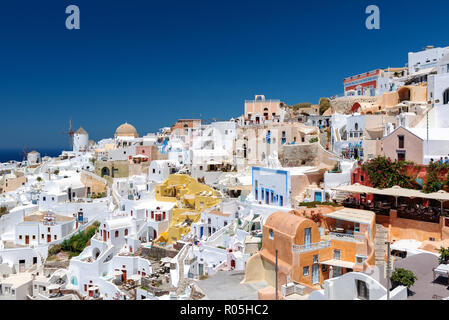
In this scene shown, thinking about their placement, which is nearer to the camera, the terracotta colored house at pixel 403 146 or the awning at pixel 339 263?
the awning at pixel 339 263

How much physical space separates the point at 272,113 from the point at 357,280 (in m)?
38.6

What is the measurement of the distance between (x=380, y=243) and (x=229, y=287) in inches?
259

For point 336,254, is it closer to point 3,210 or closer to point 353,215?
point 353,215

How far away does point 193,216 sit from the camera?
2766cm

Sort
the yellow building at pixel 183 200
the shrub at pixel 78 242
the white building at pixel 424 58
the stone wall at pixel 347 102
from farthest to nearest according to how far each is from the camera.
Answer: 1. the white building at pixel 424 58
2. the stone wall at pixel 347 102
3. the shrub at pixel 78 242
4. the yellow building at pixel 183 200

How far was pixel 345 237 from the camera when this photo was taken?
15.2 m

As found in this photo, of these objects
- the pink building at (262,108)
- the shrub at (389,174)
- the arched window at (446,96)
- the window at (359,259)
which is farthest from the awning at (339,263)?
the pink building at (262,108)

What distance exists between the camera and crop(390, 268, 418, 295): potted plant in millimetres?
11414

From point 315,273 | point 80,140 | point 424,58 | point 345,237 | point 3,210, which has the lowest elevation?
point 3,210

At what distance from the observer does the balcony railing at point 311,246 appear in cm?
1414

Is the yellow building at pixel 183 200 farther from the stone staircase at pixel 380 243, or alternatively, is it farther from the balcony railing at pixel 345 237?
the stone staircase at pixel 380 243

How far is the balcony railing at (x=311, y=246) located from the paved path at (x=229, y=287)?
197 cm

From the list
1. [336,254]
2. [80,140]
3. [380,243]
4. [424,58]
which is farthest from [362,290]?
[80,140]

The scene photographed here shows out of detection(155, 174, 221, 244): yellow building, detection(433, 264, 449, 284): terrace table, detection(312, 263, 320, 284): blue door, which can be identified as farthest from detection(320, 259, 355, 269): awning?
detection(155, 174, 221, 244): yellow building
